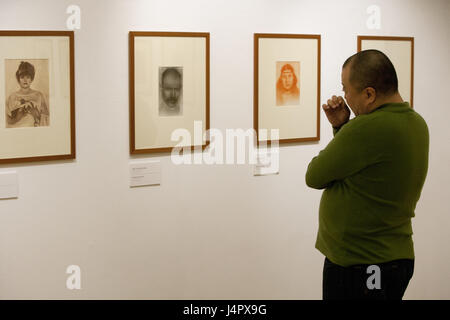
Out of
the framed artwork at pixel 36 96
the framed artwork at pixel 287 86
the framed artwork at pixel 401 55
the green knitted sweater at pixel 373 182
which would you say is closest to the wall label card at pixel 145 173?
the framed artwork at pixel 36 96

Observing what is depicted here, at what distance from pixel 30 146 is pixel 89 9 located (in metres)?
0.72

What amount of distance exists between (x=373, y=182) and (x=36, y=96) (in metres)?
1.59

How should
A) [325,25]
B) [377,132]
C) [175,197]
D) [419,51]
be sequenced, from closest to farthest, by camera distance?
[377,132]
[175,197]
[325,25]
[419,51]

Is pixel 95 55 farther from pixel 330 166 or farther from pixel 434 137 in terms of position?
pixel 434 137

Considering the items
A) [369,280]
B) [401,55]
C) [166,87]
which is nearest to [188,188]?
[166,87]

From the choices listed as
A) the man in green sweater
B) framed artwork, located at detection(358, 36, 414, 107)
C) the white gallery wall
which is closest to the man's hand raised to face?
the man in green sweater

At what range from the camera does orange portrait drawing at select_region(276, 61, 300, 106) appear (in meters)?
3.60

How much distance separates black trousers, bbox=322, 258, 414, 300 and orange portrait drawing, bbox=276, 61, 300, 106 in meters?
1.28

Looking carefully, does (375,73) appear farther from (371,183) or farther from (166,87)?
(166,87)

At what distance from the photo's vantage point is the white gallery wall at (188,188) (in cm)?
299

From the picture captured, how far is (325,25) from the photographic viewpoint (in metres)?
3.73

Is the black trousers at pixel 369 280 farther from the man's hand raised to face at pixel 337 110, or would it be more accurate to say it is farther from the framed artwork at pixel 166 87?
the framed artwork at pixel 166 87

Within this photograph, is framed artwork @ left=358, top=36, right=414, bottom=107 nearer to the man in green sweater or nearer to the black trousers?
the man in green sweater
